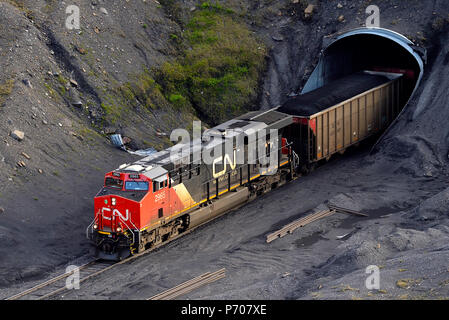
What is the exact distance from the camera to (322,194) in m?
35.1

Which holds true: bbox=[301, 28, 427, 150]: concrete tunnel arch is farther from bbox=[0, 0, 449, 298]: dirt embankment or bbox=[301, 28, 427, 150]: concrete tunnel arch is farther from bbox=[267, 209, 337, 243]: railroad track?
bbox=[267, 209, 337, 243]: railroad track

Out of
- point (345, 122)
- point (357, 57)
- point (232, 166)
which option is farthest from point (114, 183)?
point (357, 57)

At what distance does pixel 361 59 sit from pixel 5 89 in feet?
81.3

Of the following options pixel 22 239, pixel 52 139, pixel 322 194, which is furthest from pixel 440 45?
pixel 22 239

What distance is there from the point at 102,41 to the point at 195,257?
Answer: 19824 millimetres

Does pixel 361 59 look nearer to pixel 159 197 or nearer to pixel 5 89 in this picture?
pixel 5 89

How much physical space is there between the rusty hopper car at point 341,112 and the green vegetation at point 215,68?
7.10m

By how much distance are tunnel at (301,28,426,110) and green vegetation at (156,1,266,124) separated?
14.1ft

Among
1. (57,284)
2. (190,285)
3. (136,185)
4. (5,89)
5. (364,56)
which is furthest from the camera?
(364,56)

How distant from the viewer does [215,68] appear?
45.7 meters

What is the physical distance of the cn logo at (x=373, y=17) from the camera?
45.1m

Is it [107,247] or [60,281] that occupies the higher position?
[107,247]

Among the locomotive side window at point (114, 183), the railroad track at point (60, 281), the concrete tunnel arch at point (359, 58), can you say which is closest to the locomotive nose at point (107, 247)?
the railroad track at point (60, 281)

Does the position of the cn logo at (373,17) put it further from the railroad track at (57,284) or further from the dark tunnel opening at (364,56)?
the railroad track at (57,284)
